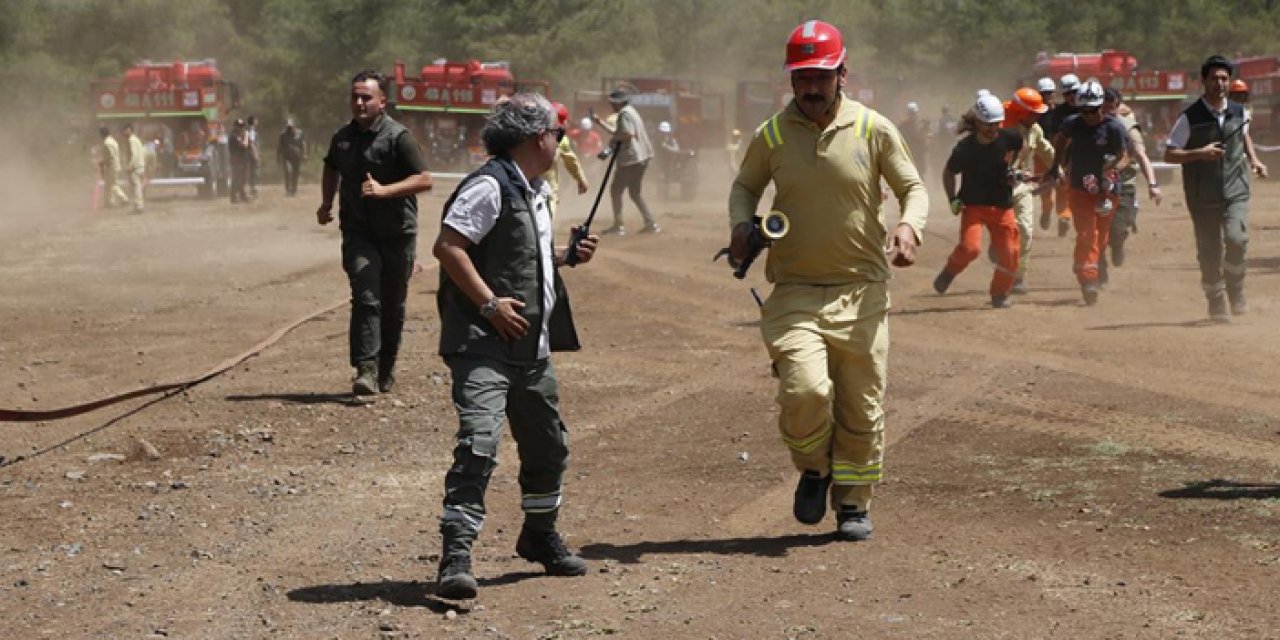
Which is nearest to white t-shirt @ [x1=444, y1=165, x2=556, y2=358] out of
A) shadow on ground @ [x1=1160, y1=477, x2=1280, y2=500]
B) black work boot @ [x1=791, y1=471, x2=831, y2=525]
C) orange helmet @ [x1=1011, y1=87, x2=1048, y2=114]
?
black work boot @ [x1=791, y1=471, x2=831, y2=525]

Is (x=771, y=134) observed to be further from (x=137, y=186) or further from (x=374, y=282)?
(x=137, y=186)

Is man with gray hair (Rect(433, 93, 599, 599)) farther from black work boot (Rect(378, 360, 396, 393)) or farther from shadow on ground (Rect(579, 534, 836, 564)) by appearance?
black work boot (Rect(378, 360, 396, 393))

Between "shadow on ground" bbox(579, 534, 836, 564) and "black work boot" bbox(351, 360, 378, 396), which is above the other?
"shadow on ground" bbox(579, 534, 836, 564)

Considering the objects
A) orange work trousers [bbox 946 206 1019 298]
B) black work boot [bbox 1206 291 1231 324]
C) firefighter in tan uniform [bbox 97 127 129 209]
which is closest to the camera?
black work boot [bbox 1206 291 1231 324]

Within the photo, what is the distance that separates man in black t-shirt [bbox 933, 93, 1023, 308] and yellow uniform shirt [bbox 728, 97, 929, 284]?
8.07m

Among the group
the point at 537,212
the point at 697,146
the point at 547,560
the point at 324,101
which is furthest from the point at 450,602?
the point at 324,101

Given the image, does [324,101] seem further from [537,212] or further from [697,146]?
[537,212]

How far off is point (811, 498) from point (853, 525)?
20 centimetres

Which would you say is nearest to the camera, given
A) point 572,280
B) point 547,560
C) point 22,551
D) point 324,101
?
point 547,560

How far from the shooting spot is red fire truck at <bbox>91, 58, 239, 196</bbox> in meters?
39.8

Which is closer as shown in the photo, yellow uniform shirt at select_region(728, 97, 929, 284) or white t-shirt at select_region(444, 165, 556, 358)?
white t-shirt at select_region(444, 165, 556, 358)

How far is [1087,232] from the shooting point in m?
16.1

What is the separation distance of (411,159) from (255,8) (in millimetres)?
62619

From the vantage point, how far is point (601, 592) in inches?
261
